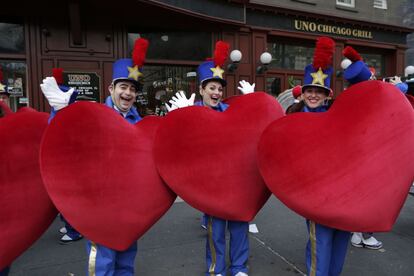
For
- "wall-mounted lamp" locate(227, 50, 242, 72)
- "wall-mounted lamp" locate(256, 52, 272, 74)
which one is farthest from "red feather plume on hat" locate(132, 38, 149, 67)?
"wall-mounted lamp" locate(256, 52, 272, 74)

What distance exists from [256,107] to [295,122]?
1.28 ft

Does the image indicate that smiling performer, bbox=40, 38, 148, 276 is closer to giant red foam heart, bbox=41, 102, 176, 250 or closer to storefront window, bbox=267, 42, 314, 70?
giant red foam heart, bbox=41, 102, 176, 250

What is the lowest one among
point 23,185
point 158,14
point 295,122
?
point 23,185

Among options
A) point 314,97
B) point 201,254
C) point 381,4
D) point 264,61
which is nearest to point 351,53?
point 314,97

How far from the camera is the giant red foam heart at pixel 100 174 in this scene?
5.59 feet

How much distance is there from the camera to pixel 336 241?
7.11 feet

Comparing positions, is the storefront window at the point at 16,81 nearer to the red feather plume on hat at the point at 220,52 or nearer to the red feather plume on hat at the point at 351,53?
the red feather plume on hat at the point at 220,52

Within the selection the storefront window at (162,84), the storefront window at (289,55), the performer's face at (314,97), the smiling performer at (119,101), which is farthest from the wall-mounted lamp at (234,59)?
the smiling performer at (119,101)

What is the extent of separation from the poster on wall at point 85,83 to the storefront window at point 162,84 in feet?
3.22

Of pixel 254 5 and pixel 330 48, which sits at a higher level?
pixel 254 5

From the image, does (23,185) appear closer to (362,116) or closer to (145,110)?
(362,116)

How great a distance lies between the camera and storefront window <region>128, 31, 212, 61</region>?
24.7 ft

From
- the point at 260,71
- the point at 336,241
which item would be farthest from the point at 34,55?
the point at 336,241

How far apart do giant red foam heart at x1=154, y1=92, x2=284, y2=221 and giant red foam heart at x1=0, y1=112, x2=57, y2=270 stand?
0.69m
